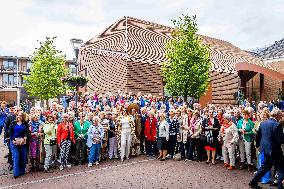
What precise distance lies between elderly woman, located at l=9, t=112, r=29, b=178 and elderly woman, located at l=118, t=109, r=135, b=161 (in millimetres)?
3493

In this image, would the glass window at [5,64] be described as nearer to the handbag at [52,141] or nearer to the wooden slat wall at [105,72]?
the wooden slat wall at [105,72]

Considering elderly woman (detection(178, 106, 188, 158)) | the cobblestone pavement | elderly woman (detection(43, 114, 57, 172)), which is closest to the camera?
the cobblestone pavement

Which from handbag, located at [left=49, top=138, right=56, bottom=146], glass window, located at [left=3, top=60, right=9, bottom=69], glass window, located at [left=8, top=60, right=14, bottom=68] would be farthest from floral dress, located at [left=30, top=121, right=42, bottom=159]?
glass window, located at [left=3, top=60, right=9, bottom=69]

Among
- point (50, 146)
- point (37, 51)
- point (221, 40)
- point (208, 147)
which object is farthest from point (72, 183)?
point (221, 40)

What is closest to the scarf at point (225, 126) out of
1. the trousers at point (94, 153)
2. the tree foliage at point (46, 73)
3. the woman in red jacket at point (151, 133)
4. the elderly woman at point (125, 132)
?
the woman in red jacket at point (151, 133)

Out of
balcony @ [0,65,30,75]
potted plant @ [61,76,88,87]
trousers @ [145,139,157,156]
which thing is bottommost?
trousers @ [145,139,157,156]

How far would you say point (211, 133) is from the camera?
11242 mm

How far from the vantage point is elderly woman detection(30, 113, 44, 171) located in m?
10.7

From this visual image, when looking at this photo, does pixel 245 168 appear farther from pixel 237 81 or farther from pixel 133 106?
pixel 237 81

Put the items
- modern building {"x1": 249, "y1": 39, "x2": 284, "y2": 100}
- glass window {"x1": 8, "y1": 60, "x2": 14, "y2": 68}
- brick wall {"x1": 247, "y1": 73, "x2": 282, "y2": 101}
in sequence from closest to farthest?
brick wall {"x1": 247, "y1": 73, "x2": 282, "y2": 101} → modern building {"x1": 249, "y1": 39, "x2": 284, "y2": 100} → glass window {"x1": 8, "y1": 60, "x2": 14, "y2": 68}

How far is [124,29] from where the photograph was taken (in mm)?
29188

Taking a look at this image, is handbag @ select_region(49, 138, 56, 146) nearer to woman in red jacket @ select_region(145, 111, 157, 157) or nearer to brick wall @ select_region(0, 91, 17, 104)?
woman in red jacket @ select_region(145, 111, 157, 157)

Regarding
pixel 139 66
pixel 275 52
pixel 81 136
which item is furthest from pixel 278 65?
pixel 81 136

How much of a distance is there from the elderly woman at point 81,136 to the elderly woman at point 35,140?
1.22 metres
